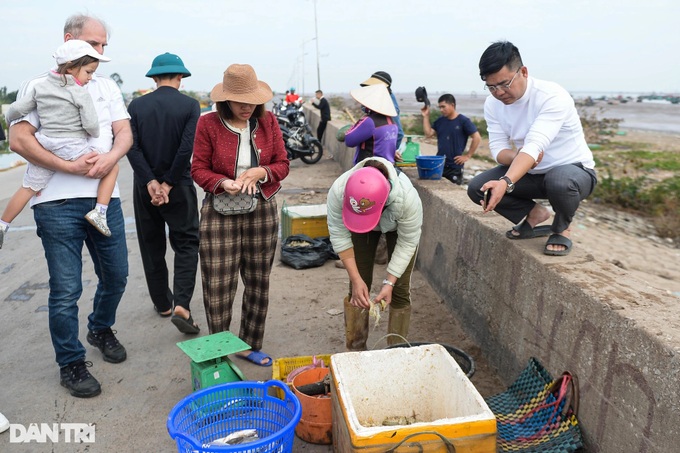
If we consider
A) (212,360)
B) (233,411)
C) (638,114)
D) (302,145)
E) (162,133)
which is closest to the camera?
(233,411)

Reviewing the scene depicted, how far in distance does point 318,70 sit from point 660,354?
36348mm

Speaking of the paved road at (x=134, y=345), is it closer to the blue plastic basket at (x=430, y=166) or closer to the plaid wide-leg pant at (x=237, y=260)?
the plaid wide-leg pant at (x=237, y=260)

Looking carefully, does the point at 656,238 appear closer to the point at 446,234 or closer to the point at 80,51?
the point at 446,234

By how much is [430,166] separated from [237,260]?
2702mm

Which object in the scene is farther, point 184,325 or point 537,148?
point 184,325

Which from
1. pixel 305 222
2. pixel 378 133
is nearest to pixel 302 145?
pixel 305 222

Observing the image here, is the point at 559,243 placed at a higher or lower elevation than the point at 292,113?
higher

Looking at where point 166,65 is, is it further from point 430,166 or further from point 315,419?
point 430,166

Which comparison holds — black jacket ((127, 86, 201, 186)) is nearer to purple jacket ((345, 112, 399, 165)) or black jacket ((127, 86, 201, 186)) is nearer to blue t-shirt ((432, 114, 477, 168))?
purple jacket ((345, 112, 399, 165))

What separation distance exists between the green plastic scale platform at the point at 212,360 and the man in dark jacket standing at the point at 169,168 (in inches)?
33.0

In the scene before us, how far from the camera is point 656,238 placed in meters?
7.45

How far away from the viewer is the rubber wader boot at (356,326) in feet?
11.8

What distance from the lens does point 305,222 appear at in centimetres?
634

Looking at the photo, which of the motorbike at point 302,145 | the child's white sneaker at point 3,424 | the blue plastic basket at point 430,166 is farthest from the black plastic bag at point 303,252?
the motorbike at point 302,145
